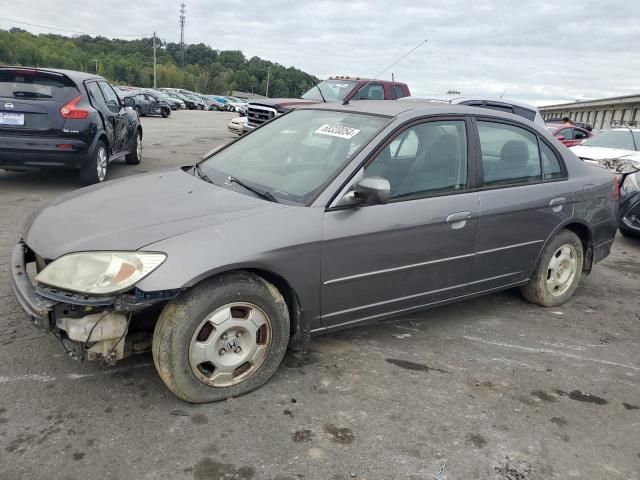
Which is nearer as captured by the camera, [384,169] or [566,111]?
[384,169]

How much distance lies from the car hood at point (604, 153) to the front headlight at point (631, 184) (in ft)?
4.06

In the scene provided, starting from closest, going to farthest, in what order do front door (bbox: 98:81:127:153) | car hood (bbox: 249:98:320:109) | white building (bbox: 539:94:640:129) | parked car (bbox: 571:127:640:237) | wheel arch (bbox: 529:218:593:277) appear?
Result: wheel arch (bbox: 529:218:593:277), parked car (bbox: 571:127:640:237), front door (bbox: 98:81:127:153), car hood (bbox: 249:98:320:109), white building (bbox: 539:94:640:129)

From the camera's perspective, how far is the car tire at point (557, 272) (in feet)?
14.7

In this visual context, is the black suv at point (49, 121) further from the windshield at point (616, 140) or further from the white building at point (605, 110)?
the white building at point (605, 110)

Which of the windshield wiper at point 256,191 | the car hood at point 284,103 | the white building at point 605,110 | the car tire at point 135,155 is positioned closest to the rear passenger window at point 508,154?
the windshield wiper at point 256,191

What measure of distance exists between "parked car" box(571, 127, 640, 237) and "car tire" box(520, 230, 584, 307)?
300 centimetres

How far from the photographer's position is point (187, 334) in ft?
8.91

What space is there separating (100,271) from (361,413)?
1.50 meters

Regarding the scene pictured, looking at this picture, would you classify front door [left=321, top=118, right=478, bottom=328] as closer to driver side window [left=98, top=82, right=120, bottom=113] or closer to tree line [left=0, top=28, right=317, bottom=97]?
driver side window [left=98, top=82, right=120, bottom=113]

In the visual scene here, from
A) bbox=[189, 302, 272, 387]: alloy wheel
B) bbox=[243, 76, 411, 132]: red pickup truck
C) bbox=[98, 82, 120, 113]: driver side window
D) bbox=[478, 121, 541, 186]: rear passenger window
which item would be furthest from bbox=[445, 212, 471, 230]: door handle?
bbox=[243, 76, 411, 132]: red pickup truck

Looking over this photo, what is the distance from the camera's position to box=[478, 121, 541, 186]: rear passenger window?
3984mm

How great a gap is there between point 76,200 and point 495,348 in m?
2.94

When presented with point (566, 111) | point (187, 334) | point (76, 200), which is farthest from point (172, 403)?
point (566, 111)

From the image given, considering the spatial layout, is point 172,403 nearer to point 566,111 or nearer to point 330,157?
point 330,157
